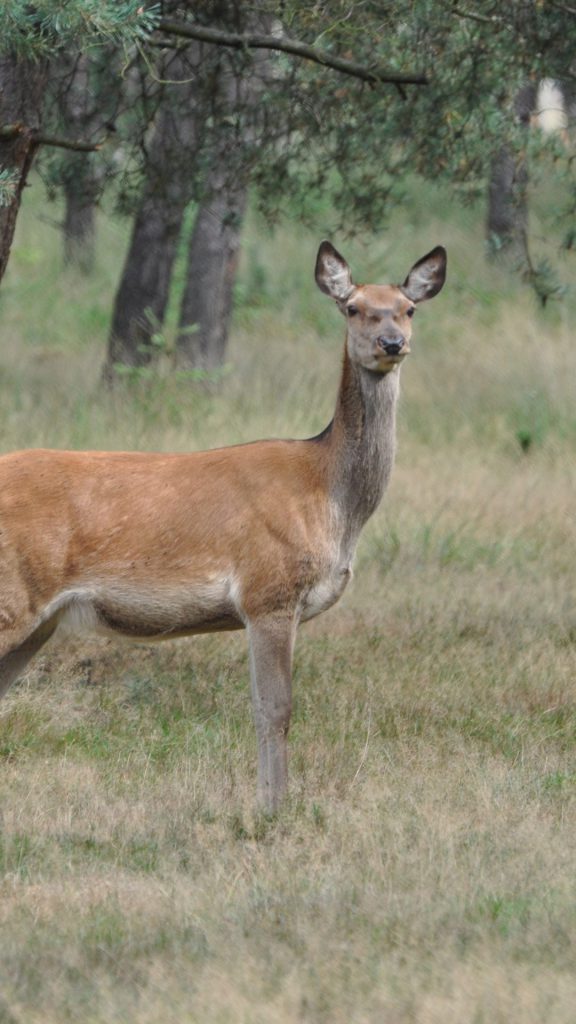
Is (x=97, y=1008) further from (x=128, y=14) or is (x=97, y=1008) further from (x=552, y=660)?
(x=552, y=660)

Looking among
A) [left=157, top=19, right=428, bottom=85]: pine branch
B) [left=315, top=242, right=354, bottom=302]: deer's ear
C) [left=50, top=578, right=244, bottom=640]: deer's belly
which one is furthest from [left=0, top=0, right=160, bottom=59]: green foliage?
[left=50, top=578, right=244, bottom=640]: deer's belly

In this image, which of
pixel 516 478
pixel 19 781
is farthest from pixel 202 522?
pixel 516 478

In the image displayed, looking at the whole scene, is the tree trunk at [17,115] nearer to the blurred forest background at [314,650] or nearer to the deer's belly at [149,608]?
the blurred forest background at [314,650]

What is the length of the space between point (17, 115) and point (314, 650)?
325cm

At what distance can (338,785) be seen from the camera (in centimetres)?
712

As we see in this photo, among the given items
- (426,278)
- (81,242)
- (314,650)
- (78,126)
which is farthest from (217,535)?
(81,242)

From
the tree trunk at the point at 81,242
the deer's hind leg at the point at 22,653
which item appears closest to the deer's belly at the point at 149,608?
the deer's hind leg at the point at 22,653

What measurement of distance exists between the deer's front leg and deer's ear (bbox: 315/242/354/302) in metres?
1.47

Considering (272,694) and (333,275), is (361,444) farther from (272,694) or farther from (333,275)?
(272,694)

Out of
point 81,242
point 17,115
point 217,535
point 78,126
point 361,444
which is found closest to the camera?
point 217,535

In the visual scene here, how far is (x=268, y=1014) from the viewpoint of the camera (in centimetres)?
455

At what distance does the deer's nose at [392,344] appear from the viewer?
6.83 meters

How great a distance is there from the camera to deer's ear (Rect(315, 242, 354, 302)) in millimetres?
7188

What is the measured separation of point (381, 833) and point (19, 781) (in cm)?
173
